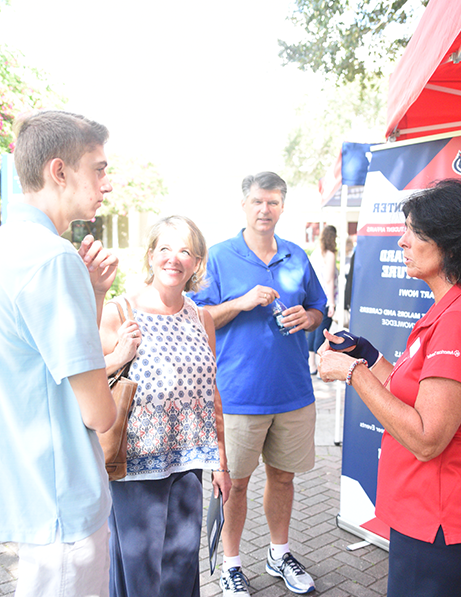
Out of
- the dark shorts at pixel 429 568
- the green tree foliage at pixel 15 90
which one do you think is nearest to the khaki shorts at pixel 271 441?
the dark shorts at pixel 429 568

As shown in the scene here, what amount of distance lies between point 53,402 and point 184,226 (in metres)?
1.28

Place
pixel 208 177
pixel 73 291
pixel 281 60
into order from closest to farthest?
pixel 73 291 → pixel 281 60 → pixel 208 177

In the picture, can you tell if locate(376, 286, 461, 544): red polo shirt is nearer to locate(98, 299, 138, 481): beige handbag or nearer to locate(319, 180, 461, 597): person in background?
locate(319, 180, 461, 597): person in background

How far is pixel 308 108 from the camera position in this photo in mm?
34125

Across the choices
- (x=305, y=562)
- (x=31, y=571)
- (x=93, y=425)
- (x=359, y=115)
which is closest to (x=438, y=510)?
(x=93, y=425)

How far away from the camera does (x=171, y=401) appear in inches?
84.7

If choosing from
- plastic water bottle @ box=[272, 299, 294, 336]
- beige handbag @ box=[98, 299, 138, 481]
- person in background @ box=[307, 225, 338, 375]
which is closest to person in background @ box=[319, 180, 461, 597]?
beige handbag @ box=[98, 299, 138, 481]

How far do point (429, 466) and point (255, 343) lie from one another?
146 cm

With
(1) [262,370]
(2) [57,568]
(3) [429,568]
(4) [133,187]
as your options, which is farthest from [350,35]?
(4) [133,187]

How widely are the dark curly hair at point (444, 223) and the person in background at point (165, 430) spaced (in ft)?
3.41

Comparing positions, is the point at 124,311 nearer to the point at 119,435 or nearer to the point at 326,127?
the point at 119,435

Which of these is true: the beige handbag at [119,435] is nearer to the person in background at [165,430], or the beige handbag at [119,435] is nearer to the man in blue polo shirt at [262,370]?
the person in background at [165,430]

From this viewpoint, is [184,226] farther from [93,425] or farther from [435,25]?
[435,25]

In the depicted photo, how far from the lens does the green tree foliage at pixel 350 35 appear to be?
7.36 m
